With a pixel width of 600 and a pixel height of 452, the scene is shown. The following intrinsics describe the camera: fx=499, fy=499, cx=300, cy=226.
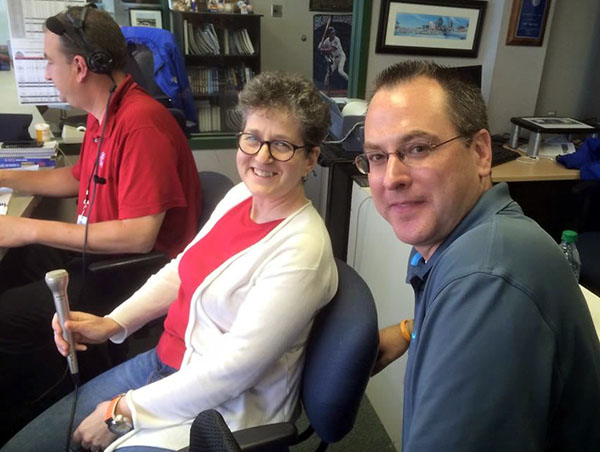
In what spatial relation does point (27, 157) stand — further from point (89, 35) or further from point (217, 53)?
point (217, 53)

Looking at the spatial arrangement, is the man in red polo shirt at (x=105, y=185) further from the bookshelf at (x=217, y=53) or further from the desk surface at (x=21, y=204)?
the bookshelf at (x=217, y=53)

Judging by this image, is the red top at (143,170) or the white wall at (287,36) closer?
the red top at (143,170)

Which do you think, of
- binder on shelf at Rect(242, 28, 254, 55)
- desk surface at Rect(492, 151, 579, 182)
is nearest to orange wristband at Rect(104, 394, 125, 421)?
desk surface at Rect(492, 151, 579, 182)

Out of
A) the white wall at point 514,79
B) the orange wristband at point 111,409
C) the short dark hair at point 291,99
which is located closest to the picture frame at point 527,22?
the white wall at point 514,79

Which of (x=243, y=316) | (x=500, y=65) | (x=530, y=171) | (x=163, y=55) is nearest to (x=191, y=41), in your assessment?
(x=163, y=55)

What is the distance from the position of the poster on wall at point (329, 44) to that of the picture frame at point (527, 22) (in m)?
2.29

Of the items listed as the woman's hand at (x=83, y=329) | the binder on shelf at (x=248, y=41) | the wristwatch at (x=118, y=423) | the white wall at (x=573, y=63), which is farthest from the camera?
the binder on shelf at (x=248, y=41)

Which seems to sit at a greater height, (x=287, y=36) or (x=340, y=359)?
(x=287, y=36)

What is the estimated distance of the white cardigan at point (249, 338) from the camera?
3.28 ft

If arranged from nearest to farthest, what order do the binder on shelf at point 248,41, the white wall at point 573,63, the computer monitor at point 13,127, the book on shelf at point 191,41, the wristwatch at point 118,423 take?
the wristwatch at point 118,423, the computer monitor at point 13,127, the white wall at point 573,63, the book on shelf at point 191,41, the binder on shelf at point 248,41

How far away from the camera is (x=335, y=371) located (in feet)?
3.16

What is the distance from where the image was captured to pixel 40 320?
59.5 inches

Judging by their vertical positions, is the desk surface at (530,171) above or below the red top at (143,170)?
below

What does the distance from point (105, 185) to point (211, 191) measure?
0.33 metres
